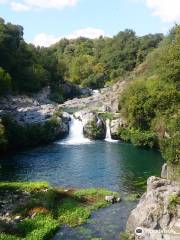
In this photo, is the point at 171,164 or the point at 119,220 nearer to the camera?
the point at 119,220

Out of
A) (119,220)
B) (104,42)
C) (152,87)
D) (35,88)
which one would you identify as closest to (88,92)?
(35,88)

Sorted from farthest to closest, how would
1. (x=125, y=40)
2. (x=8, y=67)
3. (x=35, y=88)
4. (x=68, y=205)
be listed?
(x=125, y=40) < (x=35, y=88) < (x=8, y=67) < (x=68, y=205)

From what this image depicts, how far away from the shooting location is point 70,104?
11088 cm

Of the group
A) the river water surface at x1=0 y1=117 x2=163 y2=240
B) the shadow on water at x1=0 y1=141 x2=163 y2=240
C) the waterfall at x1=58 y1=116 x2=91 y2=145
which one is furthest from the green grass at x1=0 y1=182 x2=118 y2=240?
the waterfall at x1=58 y1=116 x2=91 y2=145

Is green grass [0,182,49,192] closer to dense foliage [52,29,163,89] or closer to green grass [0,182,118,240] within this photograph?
green grass [0,182,118,240]

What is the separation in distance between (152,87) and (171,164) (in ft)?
117

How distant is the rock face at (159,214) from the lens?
34750 millimetres

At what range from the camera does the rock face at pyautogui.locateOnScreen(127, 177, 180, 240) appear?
3475 centimetres

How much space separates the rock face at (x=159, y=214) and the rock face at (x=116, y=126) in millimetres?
42122

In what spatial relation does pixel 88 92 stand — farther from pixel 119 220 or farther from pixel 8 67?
pixel 119 220

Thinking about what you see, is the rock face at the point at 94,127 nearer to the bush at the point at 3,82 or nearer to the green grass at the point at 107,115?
the green grass at the point at 107,115

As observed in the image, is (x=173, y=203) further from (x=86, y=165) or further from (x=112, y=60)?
(x=112, y=60)

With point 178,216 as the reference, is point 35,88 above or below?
above

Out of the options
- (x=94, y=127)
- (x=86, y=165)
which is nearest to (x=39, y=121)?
(x=94, y=127)
